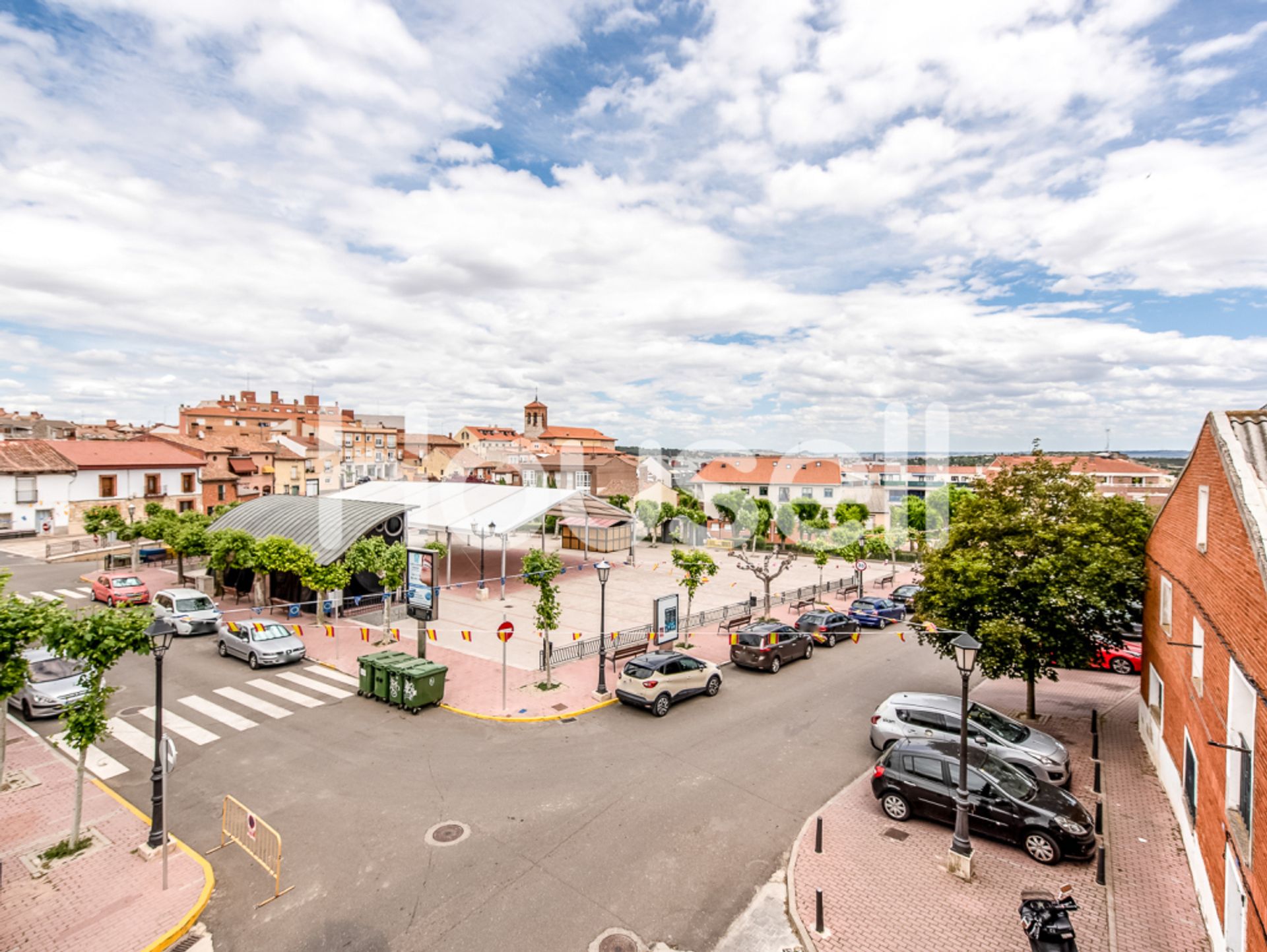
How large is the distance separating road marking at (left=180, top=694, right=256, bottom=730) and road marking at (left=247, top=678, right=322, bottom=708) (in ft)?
4.54

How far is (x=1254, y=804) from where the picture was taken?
6805 millimetres

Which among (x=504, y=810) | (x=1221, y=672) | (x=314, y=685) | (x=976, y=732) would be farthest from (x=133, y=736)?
(x=1221, y=672)

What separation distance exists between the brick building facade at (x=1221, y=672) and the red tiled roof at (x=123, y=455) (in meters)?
62.8

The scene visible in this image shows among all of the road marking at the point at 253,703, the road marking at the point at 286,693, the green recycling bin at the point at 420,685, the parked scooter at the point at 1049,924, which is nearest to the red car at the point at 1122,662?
the parked scooter at the point at 1049,924

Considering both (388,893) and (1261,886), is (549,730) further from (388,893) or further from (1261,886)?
(1261,886)

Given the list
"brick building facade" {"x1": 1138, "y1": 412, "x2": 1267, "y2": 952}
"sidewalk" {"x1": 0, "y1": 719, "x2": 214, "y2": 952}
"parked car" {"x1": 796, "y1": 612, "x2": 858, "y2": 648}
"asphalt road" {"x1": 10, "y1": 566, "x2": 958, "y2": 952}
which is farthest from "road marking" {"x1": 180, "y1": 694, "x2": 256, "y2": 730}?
"brick building facade" {"x1": 1138, "y1": 412, "x2": 1267, "y2": 952}

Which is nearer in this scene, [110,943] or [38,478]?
[110,943]

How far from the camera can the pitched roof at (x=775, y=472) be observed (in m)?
77.8

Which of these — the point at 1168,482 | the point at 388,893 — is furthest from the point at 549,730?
the point at 1168,482

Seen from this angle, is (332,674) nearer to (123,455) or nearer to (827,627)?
(827,627)

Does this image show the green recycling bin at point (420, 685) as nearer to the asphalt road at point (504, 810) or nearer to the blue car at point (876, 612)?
the asphalt road at point (504, 810)

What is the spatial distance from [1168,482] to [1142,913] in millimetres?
90203

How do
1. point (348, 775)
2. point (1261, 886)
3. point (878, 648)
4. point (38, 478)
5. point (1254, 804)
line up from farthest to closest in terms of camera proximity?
point (38, 478)
point (878, 648)
point (348, 775)
point (1254, 804)
point (1261, 886)

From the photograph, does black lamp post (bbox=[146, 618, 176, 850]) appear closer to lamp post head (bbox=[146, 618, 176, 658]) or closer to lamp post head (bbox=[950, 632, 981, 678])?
lamp post head (bbox=[146, 618, 176, 658])
